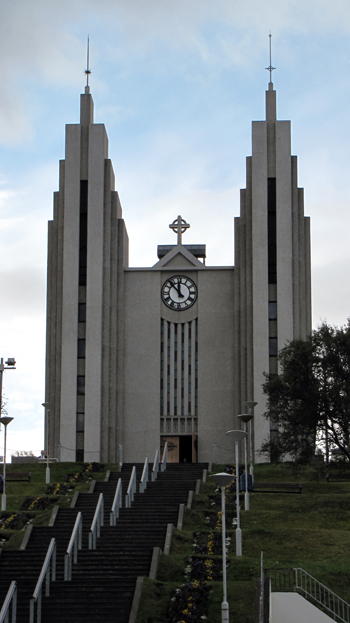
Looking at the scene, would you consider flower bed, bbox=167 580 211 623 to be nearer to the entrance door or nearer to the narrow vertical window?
the entrance door

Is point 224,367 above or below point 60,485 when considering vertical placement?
above

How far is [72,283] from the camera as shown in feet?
161

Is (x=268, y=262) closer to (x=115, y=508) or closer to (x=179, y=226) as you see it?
(x=179, y=226)

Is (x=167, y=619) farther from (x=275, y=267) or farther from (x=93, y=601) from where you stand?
(x=275, y=267)

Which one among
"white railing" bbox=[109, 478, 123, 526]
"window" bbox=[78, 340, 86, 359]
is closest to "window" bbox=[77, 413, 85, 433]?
"window" bbox=[78, 340, 86, 359]

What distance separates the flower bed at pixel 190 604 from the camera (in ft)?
68.2

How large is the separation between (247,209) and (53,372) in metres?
14.2

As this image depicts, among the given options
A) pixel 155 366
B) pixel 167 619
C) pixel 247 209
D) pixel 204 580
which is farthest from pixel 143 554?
pixel 247 209

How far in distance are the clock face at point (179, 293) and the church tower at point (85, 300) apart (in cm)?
266

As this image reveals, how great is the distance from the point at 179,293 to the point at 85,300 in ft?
17.6

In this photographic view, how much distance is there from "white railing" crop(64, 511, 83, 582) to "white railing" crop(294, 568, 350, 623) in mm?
6262

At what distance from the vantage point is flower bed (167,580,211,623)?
→ 68.2 feet

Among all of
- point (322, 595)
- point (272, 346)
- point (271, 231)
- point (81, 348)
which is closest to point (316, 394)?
point (272, 346)

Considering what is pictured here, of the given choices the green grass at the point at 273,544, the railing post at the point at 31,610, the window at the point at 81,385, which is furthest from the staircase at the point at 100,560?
the window at the point at 81,385
